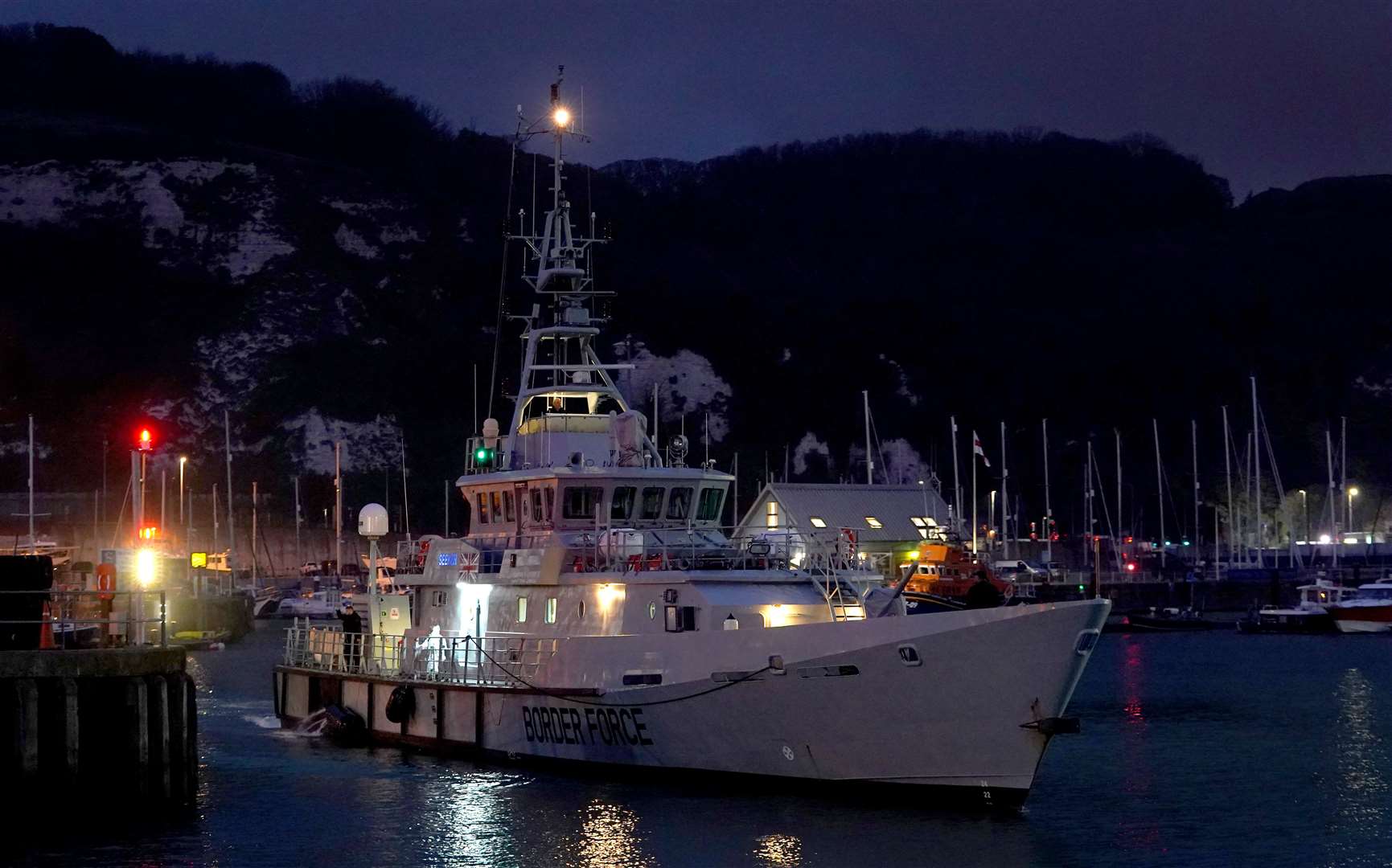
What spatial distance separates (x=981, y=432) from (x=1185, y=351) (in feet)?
129

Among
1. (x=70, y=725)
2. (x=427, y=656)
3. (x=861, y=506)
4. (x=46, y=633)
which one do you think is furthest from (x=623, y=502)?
(x=861, y=506)

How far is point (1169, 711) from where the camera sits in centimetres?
4941

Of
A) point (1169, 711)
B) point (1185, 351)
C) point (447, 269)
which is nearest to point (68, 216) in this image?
point (447, 269)

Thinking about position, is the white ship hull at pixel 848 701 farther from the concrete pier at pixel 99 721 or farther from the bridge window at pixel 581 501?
the concrete pier at pixel 99 721

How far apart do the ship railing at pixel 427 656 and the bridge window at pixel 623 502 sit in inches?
115

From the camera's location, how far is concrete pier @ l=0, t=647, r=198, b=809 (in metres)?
25.2

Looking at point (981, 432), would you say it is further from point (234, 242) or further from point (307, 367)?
point (234, 242)

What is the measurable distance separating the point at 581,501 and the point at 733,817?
7869mm

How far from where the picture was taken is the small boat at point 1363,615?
86.6m

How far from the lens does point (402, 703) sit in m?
34.8

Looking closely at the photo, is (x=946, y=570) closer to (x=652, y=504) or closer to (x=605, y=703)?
(x=652, y=504)

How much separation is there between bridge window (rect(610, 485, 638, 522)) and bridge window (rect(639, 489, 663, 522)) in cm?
24

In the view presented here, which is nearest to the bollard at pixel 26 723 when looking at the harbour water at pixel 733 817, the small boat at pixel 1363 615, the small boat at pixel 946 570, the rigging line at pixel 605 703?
the harbour water at pixel 733 817

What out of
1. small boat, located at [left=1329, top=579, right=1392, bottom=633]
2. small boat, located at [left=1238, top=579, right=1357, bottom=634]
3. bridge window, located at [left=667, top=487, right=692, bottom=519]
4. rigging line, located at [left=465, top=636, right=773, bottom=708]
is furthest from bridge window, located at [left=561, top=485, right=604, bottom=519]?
small boat, located at [left=1329, top=579, right=1392, bottom=633]
